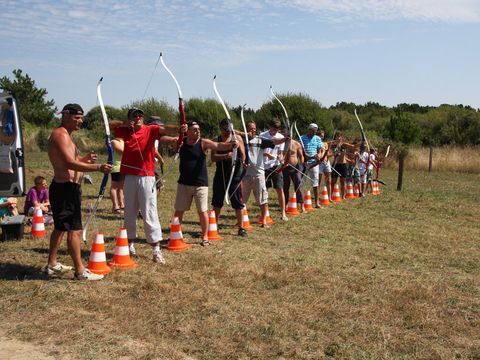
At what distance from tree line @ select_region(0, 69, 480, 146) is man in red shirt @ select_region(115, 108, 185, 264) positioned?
17.4m

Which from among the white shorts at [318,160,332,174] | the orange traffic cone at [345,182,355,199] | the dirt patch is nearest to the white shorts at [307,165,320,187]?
the white shorts at [318,160,332,174]

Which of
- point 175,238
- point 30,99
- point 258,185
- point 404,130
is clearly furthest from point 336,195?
point 30,99

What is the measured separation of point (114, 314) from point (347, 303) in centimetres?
230

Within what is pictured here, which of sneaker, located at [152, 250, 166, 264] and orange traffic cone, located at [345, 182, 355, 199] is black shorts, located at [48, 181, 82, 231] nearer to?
sneaker, located at [152, 250, 166, 264]

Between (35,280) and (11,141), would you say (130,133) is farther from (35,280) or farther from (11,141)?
(35,280)

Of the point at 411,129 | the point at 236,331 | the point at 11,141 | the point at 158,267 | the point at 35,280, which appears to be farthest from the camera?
the point at 411,129

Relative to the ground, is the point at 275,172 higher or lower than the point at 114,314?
higher

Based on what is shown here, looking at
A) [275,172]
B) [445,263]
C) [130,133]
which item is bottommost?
[445,263]

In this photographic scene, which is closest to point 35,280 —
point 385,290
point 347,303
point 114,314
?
point 114,314

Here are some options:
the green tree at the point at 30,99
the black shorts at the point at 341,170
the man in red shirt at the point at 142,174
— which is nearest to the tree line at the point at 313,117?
the green tree at the point at 30,99

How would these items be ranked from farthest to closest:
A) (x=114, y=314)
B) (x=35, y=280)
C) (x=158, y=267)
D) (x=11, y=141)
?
(x=11, y=141) < (x=158, y=267) < (x=35, y=280) < (x=114, y=314)

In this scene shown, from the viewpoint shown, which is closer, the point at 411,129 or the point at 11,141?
the point at 11,141

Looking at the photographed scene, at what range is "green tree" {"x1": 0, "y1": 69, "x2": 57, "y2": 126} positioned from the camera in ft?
161

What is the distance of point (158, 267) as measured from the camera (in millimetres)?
6602
